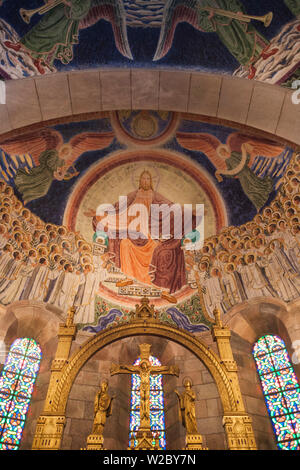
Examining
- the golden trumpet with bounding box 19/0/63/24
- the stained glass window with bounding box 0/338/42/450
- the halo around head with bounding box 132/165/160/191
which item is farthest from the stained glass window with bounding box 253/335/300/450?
the golden trumpet with bounding box 19/0/63/24

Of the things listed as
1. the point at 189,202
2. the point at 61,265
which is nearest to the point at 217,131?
the point at 189,202

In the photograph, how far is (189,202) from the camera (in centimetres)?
1123

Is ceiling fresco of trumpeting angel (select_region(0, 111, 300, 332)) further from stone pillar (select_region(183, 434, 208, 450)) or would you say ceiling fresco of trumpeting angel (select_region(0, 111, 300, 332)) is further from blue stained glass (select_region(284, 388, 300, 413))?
stone pillar (select_region(183, 434, 208, 450))

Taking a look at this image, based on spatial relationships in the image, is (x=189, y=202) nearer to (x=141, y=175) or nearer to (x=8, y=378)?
(x=141, y=175)

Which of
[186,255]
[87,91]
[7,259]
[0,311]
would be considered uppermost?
[87,91]

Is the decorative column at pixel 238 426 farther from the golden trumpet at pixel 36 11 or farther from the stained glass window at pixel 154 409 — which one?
the golden trumpet at pixel 36 11

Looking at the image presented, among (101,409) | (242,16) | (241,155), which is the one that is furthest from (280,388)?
(242,16)

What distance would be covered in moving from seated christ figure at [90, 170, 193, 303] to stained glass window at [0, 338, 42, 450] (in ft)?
10.6

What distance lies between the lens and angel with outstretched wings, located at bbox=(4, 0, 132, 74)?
790 cm

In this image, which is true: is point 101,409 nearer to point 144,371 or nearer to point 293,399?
point 144,371

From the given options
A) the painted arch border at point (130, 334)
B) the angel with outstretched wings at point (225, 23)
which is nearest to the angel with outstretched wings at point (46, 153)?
the angel with outstretched wings at point (225, 23)

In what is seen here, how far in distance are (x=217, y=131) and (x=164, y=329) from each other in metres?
6.16

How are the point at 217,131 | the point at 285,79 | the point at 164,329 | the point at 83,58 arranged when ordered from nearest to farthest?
the point at 164,329 → the point at 285,79 → the point at 83,58 → the point at 217,131
